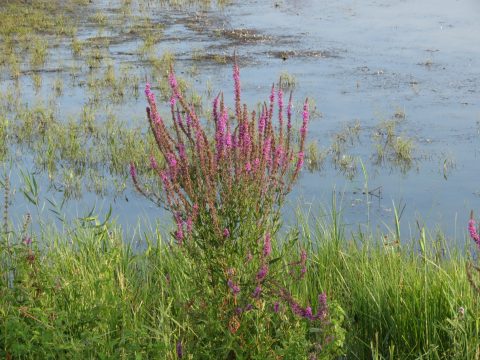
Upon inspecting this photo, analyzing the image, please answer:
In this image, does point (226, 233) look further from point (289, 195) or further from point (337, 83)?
point (337, 83)

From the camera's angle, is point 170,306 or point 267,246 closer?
point 267,246

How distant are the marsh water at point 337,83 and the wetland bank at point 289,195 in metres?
0.04

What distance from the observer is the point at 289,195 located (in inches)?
292

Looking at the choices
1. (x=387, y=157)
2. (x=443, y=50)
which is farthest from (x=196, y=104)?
(x=443, y=50)

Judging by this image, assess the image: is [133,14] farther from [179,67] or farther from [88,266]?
[88,266]

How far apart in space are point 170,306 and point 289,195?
3702 mm

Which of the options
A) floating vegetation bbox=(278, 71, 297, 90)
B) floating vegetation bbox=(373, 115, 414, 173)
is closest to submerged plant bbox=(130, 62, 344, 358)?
floating vegetation bbox=(373, 115, 414, 173)

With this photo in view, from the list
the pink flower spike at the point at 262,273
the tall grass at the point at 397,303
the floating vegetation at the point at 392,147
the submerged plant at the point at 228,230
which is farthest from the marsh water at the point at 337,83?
the pink flower spike at the point at 262,273

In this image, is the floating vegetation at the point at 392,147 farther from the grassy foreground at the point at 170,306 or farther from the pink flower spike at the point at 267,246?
the pink flower spike at the point at 267,246

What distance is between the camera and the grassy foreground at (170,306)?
3.44 m

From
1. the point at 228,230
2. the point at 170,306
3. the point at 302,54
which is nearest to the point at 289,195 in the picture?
the point at 170,306

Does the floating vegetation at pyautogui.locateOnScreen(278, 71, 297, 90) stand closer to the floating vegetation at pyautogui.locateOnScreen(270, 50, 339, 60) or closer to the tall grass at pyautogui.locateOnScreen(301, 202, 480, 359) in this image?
the floating vegetation at pyautogui.locateOnScreen(270, 50, 339, 60)

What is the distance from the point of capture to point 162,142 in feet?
11.5

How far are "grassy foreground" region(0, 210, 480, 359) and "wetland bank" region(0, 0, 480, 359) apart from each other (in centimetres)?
1
